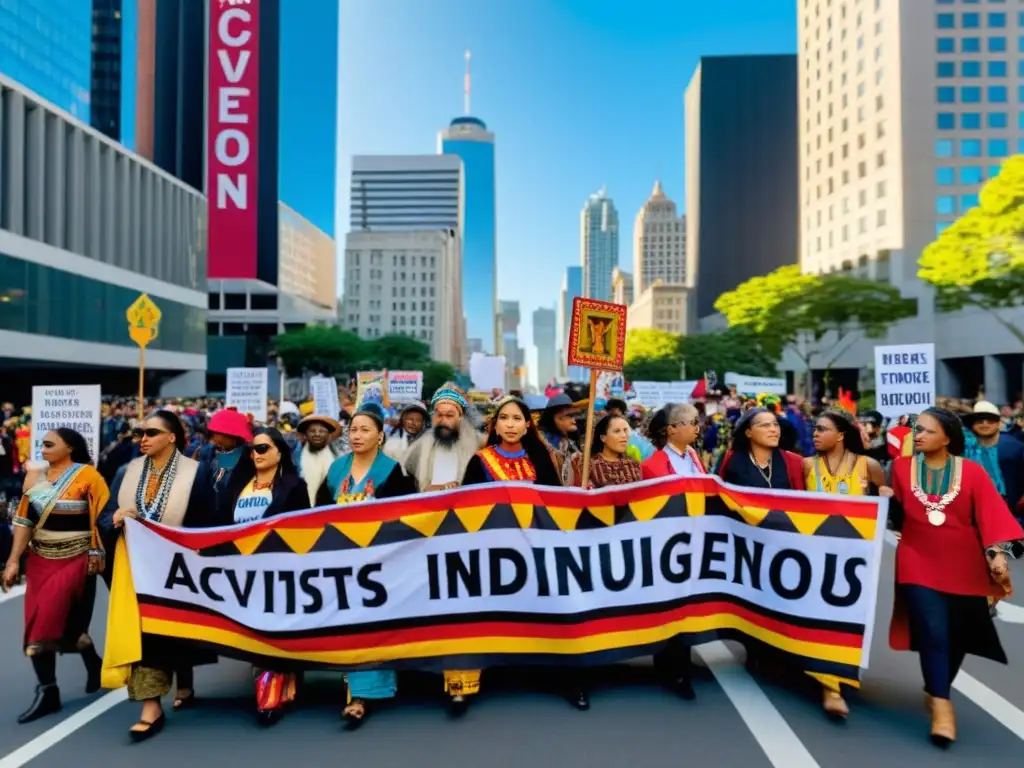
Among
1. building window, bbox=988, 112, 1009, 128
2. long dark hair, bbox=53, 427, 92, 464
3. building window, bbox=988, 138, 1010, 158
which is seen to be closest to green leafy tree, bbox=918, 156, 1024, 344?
long dark hair, bbox=53, 427, 92, 464

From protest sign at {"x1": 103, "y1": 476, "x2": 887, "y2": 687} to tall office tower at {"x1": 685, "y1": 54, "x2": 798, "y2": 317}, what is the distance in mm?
124176

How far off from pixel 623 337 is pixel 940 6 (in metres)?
66.8

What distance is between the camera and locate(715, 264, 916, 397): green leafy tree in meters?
48.9

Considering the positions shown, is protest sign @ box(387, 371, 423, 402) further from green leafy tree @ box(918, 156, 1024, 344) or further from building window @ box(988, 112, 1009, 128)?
building window @ box(988, 112, 1009, 128)

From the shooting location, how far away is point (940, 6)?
198 ft

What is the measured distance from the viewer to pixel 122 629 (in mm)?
4656

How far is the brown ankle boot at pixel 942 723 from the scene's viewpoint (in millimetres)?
4359

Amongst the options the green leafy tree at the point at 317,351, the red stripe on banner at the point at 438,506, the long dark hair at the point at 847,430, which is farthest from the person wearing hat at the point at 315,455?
the green leafy tree at the point at 317,351

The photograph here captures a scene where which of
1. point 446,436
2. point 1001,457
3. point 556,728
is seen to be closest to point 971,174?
point 1001,457

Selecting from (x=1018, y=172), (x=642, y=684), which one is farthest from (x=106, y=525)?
(x=1018, y=172)

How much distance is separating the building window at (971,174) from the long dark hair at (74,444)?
65.3 m

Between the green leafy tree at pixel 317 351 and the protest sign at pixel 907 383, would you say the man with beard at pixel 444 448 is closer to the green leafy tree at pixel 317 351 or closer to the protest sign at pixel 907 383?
the protest sign at pixel 907 383

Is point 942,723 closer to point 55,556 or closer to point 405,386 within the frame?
point 55,556

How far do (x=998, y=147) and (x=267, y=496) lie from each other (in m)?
69.4
